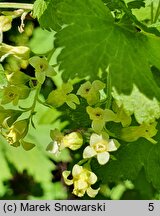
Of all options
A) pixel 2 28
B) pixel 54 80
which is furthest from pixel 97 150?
pixel 54 80

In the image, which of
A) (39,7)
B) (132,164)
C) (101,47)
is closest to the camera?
(101,47)

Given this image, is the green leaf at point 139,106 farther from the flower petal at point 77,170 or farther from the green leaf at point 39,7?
the green leaf at point 39,7

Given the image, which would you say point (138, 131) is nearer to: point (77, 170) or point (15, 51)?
point (77, 170)

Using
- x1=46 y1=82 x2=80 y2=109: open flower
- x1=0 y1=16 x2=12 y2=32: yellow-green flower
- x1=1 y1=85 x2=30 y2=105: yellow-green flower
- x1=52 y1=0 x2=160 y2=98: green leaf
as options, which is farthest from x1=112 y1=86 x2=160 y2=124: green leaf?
x1=0 y1=16 x2=12 y2=32: yellow-green flower

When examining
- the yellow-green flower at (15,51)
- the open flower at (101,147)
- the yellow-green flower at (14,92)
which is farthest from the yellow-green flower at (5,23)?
the open flower at (101,147)

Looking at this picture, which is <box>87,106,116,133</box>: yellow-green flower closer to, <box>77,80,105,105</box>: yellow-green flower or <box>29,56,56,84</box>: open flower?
<box>77,80,105,105</box>: yellow-green flower

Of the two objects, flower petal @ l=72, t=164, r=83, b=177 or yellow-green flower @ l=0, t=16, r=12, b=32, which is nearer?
flower petal @ l=72, t=164, r=83, b=177

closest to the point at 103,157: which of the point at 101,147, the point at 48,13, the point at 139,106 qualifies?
the point at 101,147
